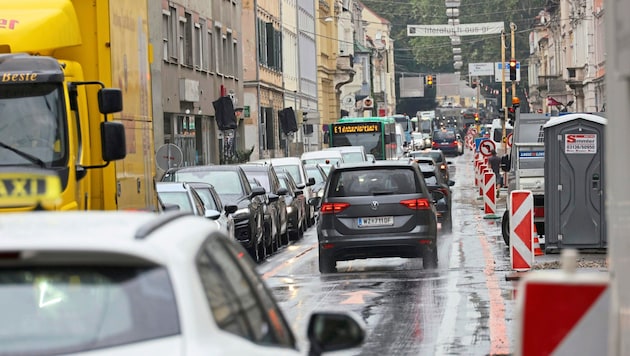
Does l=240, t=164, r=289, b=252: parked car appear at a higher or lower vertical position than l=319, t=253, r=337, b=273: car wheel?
higher

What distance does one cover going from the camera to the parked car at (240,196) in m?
25.3

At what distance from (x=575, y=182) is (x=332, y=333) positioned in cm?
1757

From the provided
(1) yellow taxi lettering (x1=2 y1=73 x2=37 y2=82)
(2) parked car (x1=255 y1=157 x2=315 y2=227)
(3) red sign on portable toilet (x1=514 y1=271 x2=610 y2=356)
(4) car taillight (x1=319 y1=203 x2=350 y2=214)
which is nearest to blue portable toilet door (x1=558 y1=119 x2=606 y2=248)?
(4) car taillight (x1=319 y1=203 x2=350 y2=214)

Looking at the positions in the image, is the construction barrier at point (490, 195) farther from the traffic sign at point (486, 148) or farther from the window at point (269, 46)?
the window at point (269, 46)

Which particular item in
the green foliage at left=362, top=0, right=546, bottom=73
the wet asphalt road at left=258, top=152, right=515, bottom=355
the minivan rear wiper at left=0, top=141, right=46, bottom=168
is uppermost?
the green foliage at left=362, top=0, right=546, bottom=73

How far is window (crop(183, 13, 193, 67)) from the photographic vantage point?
1974 inches

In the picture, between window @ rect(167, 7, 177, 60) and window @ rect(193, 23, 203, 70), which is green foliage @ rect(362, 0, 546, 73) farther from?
window @ rect(167, 7, 177, 60)

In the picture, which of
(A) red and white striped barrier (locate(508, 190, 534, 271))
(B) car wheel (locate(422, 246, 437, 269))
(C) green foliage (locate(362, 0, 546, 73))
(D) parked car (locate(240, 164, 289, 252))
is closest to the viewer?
(A) red and white striped barrier (locate(508, 190, 534, 271))

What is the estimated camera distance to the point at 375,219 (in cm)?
2206

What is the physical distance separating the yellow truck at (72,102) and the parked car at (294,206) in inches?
636

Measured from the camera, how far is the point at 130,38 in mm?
15852

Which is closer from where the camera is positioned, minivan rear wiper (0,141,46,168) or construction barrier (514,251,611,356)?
construction barrier (514,251,611,356)

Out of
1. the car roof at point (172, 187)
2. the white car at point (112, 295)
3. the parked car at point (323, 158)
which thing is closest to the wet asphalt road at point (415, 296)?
the car roof at point (172, 187)

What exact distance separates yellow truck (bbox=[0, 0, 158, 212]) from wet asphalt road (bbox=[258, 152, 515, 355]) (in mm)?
2209
